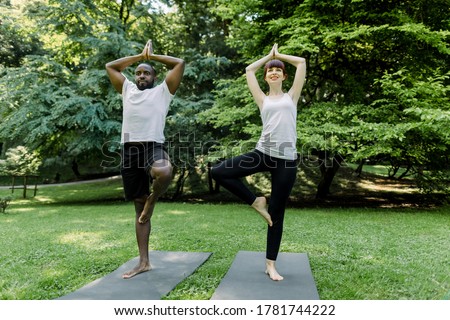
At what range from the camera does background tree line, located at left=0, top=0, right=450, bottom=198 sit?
27.1ft

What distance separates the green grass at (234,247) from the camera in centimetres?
341

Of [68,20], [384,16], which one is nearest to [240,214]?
[384,16]

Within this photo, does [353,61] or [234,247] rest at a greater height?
[353,61]

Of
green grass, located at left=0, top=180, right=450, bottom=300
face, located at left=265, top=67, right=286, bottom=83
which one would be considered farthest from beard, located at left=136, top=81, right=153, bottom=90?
→ green grass, located at left=0, top=180, right=450, bottom=300

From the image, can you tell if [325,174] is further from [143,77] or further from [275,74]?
[143,77]

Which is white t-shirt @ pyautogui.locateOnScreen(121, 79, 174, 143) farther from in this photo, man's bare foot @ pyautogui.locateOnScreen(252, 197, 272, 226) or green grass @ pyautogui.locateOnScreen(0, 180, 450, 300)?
green grass @ pyautogui.locateOnScreen(0, 180, 450, 300)

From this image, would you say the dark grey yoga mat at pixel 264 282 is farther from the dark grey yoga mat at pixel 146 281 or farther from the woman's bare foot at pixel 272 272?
the dark grey yoga mat at pixel 146 281

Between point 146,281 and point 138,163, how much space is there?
1198 mm

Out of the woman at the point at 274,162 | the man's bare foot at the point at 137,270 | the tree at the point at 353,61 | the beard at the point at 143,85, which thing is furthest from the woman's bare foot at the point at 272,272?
the tree at the point at 353,61

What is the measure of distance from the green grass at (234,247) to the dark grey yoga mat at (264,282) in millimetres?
127

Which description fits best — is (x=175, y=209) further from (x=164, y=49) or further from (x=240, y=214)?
(x=164, y=49)

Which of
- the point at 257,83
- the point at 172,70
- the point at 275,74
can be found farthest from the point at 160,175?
the point at 275,74

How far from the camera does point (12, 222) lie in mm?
8383

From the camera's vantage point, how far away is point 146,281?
343 cm
